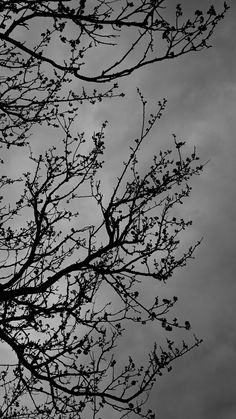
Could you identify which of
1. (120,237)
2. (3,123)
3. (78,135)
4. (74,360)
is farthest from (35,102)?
(74,360)

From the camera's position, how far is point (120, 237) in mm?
6988

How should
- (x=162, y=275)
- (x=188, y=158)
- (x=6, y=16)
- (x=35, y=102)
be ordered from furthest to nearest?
(x=188, y=158)
(x=162, y=275)
(x=35, y=102)
(x=6, y=16)

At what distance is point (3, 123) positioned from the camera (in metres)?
7.50

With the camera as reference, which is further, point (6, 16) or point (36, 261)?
point (36, 261)

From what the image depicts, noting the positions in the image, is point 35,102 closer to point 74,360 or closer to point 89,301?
point 89,301

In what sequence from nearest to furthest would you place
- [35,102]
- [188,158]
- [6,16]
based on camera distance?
1. [6,16]
2. [35,102]
3. [188,158]

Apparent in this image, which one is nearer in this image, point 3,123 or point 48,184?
point 3,123

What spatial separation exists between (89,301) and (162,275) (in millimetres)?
1177

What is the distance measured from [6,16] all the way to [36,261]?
12.1ft

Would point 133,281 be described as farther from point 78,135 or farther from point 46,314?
point 78,135

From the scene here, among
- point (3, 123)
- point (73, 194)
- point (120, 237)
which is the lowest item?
point (120, 237)

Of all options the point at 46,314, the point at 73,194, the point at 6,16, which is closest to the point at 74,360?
the point at 46,314

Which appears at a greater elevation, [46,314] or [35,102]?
[35,102]

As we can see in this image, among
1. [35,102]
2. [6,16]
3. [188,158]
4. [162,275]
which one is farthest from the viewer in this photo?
[188,158]
